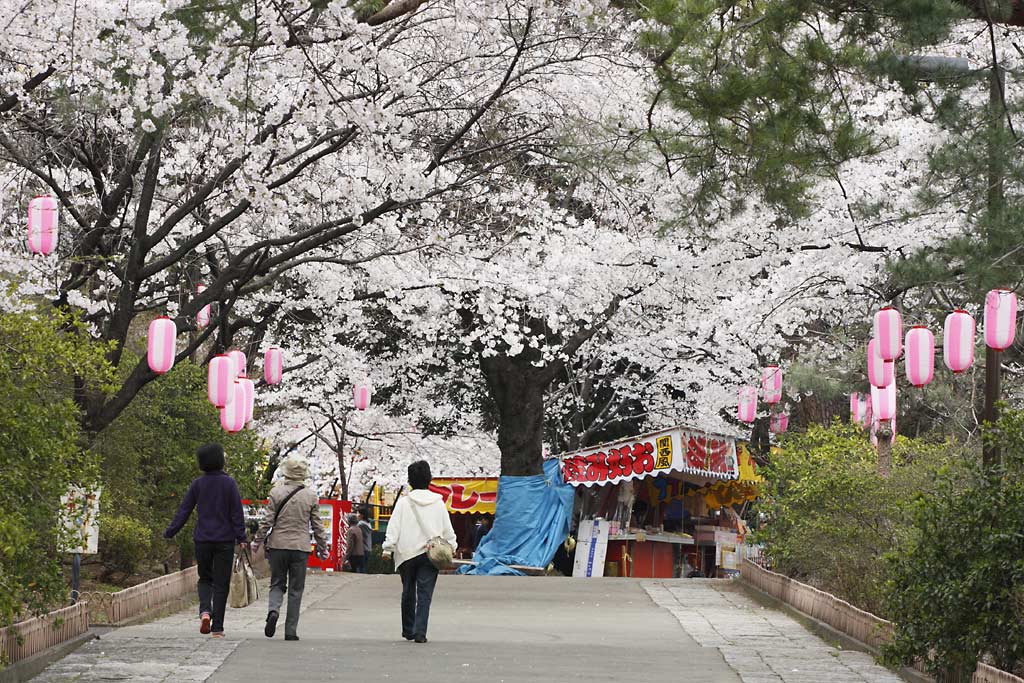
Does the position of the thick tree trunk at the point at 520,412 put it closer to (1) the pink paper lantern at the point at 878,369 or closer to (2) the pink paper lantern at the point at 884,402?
(2) the pink paper lantern at the point at 884,402

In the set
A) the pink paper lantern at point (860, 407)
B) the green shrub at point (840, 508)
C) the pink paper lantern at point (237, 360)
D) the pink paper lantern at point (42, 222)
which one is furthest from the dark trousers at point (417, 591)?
the pink paper lantern at point (860, 407)

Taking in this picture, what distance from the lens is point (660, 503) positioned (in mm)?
28594

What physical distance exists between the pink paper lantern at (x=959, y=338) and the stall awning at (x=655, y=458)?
10426 mm

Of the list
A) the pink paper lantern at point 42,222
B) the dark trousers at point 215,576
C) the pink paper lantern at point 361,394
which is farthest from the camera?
the pink paper lantern at point 361,394

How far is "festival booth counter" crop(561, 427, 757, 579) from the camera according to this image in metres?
25.8

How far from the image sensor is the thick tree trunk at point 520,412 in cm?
2777

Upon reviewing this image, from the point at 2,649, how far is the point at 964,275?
21.7 feet

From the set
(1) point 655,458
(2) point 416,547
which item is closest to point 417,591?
(2) point 416,547

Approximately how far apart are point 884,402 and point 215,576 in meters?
10.3

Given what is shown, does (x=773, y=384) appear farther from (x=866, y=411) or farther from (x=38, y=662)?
(x=38, y=662)

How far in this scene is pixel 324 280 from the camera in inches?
880

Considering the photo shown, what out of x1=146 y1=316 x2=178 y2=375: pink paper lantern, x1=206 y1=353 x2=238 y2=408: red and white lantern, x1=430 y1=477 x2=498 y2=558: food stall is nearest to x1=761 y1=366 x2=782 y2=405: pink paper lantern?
x1=430 y1=477 x2=498 y2=558: food stall

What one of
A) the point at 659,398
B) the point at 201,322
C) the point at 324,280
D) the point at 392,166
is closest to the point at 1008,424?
the point at 392,166

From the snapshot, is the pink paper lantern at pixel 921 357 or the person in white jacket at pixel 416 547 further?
the pink paper lantern at pixel 921 357
